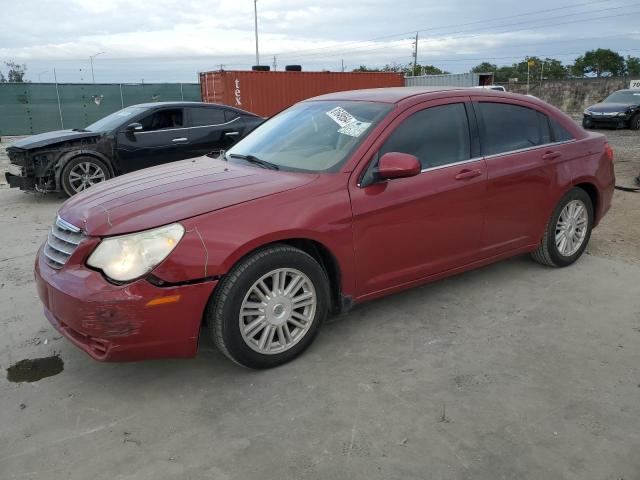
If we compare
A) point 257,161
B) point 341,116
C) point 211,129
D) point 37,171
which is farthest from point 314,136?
point 37,171

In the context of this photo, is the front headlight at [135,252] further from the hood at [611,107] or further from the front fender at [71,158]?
the hood at [611,107]

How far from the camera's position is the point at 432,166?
3783mm

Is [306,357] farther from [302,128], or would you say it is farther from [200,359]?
[302,128]

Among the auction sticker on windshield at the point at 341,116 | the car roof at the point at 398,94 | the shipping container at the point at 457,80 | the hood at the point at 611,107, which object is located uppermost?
the shipping container at the point at 457,80

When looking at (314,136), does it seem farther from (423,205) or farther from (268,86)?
(268,86)

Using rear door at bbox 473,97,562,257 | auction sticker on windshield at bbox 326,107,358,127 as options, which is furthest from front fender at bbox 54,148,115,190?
rear door at bbox 473,97,562,257

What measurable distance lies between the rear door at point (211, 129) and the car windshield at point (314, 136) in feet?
15.9

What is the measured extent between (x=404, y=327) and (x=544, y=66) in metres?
80.6

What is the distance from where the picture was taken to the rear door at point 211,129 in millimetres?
9008

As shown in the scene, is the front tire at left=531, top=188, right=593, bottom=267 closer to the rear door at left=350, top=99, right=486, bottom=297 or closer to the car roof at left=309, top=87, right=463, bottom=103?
the rear door at left=350, top=99, right=486, bottom=297

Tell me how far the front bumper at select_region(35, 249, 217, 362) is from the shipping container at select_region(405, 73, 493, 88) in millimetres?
27052

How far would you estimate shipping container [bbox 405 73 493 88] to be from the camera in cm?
2995

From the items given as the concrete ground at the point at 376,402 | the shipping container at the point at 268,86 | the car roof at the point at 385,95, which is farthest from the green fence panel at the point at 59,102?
the car roof at the point at 385,95

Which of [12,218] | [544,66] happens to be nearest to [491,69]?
[544,66]
